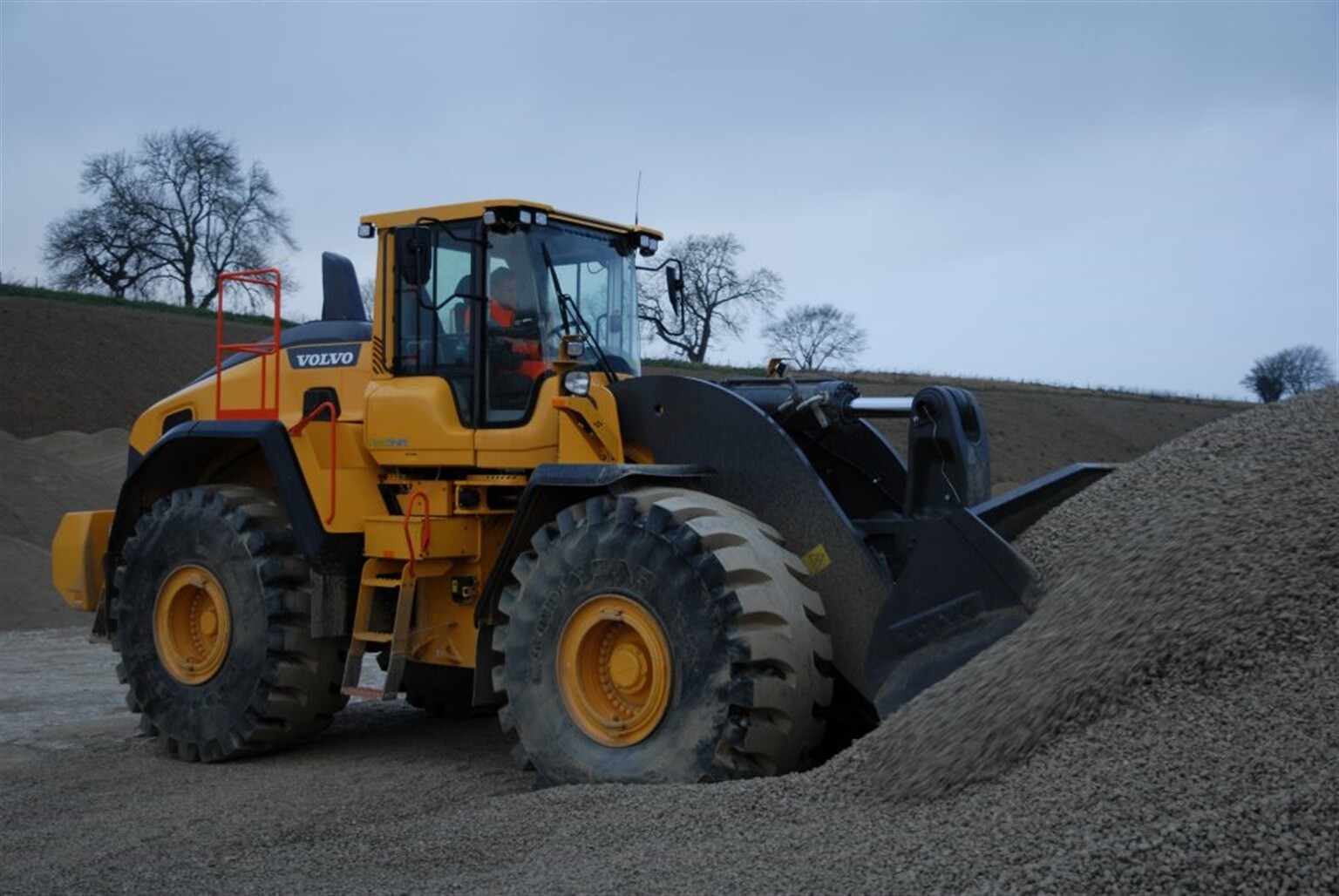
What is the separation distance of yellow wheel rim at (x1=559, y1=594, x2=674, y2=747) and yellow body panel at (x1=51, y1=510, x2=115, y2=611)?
166 inches

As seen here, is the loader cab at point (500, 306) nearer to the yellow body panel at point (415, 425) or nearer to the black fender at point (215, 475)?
the yellow body panel at point (415, 425)

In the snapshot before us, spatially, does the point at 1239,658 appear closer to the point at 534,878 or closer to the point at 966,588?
the point at 966,588

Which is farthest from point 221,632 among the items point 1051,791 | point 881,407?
point 1051,791

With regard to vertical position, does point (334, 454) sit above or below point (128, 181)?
below

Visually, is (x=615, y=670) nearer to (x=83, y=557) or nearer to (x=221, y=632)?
(x=221, y=632)

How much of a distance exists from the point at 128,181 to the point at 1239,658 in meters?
53.2

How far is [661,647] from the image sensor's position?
20.2ft

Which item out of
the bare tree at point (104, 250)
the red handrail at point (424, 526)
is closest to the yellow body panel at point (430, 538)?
the red handrail at point (424, 526)

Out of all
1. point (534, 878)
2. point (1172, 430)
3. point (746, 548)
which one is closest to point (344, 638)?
point (746, 548)

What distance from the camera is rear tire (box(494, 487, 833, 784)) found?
584cm

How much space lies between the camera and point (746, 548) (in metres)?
6.05

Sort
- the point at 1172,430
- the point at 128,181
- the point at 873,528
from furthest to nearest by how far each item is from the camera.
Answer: the point at 128,181, the point at 1172,430, the point at 873,528

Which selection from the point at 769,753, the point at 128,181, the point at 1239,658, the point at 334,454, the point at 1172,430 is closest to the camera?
the point at 1239,658

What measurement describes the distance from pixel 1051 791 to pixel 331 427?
4.93m
